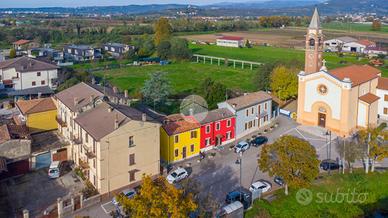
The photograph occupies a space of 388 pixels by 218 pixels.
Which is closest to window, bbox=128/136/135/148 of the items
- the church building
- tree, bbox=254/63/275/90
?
the church building

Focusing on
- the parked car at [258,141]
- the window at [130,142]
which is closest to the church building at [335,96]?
the parked car at [258,141]

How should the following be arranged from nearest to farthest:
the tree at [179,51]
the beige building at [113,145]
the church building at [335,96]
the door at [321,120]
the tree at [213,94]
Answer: the beige building at [113,145]
the church building at [335,96]
the door at [321,120]
the tree at [213,94]
the tree at [179,51]

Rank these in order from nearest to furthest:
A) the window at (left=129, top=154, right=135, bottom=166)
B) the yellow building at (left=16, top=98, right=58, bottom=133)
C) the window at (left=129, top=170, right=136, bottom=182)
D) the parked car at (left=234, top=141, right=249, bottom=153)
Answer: the window at (left=129, top=154, right=135, bottom=166) → the window at (left=129, top=170, right=136, bottom=182) → the parked car at (left=234, top=141, right=249, bottom=153) → the yellow building at (left=16, top=98, right=58, bottom=133)

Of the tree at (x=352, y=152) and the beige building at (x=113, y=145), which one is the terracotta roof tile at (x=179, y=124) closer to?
the beige building at (x=113, y=145)

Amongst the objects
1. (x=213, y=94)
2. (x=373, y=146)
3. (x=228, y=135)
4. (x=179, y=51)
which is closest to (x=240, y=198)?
(x=373, y=146)

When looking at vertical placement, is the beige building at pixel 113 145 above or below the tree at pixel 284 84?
below

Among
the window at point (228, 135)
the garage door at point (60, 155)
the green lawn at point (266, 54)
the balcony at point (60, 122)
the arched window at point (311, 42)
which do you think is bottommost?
the garage door at point (60, 155)

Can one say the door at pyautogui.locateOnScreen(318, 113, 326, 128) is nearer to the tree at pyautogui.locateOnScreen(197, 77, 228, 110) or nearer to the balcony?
the tree at pyautogui.locateOnScreen(197, 77, 228, 110)
